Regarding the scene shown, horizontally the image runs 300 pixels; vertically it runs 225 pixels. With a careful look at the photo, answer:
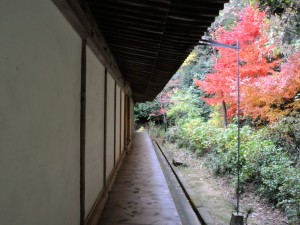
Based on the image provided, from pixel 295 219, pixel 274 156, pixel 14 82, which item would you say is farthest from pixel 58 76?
pixel 274 156

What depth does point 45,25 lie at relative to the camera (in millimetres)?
1977

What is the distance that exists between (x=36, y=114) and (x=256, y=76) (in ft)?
42.1

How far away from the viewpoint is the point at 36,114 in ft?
5.93

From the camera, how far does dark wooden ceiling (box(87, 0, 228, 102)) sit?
2.77 meters

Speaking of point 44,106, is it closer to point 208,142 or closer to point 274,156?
point 274,156

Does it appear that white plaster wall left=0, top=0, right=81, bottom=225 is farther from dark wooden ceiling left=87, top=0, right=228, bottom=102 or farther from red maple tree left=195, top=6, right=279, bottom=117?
red maple tree left=195, top=6, right=279, bottom=117

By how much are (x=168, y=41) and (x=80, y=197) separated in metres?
2.28

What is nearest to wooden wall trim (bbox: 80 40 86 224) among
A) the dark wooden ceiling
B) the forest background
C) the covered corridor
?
the covered corridor

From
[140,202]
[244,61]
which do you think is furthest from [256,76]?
[140,202]

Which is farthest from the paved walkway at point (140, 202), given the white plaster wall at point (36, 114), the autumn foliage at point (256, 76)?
the autumn foliage at point (256, 76)

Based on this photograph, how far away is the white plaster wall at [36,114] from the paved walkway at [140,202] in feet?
5.73

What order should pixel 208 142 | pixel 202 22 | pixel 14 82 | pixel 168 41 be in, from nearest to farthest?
1. pixel 14 82
2. pixel 202 22
3. pixel 168 41
4. pixel 208 142

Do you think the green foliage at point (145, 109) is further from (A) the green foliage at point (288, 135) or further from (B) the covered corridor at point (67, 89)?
(B) the covered corridor at point (67, 89)

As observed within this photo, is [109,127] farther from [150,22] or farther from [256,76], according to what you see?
[256,76]
